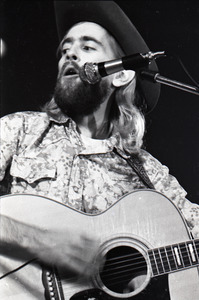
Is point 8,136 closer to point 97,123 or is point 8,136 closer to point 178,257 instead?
point 97,123

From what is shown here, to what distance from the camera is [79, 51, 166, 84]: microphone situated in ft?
3.06

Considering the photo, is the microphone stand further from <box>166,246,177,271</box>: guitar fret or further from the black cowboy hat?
<box>166,246,177,271</box>: guitar fret

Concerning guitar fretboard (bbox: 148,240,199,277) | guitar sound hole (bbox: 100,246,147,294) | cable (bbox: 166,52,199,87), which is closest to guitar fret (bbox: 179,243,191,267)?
guitar fretboard (bbox: 148,240,199,277)

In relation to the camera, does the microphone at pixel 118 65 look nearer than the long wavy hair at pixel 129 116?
Yes

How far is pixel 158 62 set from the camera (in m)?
1.06

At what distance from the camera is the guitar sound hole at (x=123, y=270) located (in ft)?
2.89

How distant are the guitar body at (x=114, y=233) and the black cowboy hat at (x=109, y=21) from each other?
0.99ft

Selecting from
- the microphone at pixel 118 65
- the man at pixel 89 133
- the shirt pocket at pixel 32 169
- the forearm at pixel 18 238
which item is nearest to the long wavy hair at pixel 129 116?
the man at pixel 89 133

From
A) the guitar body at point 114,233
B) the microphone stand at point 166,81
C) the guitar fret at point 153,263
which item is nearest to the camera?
the guitar body at point 114,233

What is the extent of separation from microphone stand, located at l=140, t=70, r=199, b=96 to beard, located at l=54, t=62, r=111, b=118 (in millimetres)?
109

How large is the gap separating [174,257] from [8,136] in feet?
1.66

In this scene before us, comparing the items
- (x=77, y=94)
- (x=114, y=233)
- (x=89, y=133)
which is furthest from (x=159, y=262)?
(x=77, y=94)

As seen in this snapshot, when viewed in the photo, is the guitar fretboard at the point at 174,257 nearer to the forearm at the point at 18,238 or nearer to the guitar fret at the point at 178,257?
the guitar fret at the point at 178,257

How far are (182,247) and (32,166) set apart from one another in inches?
16.7
